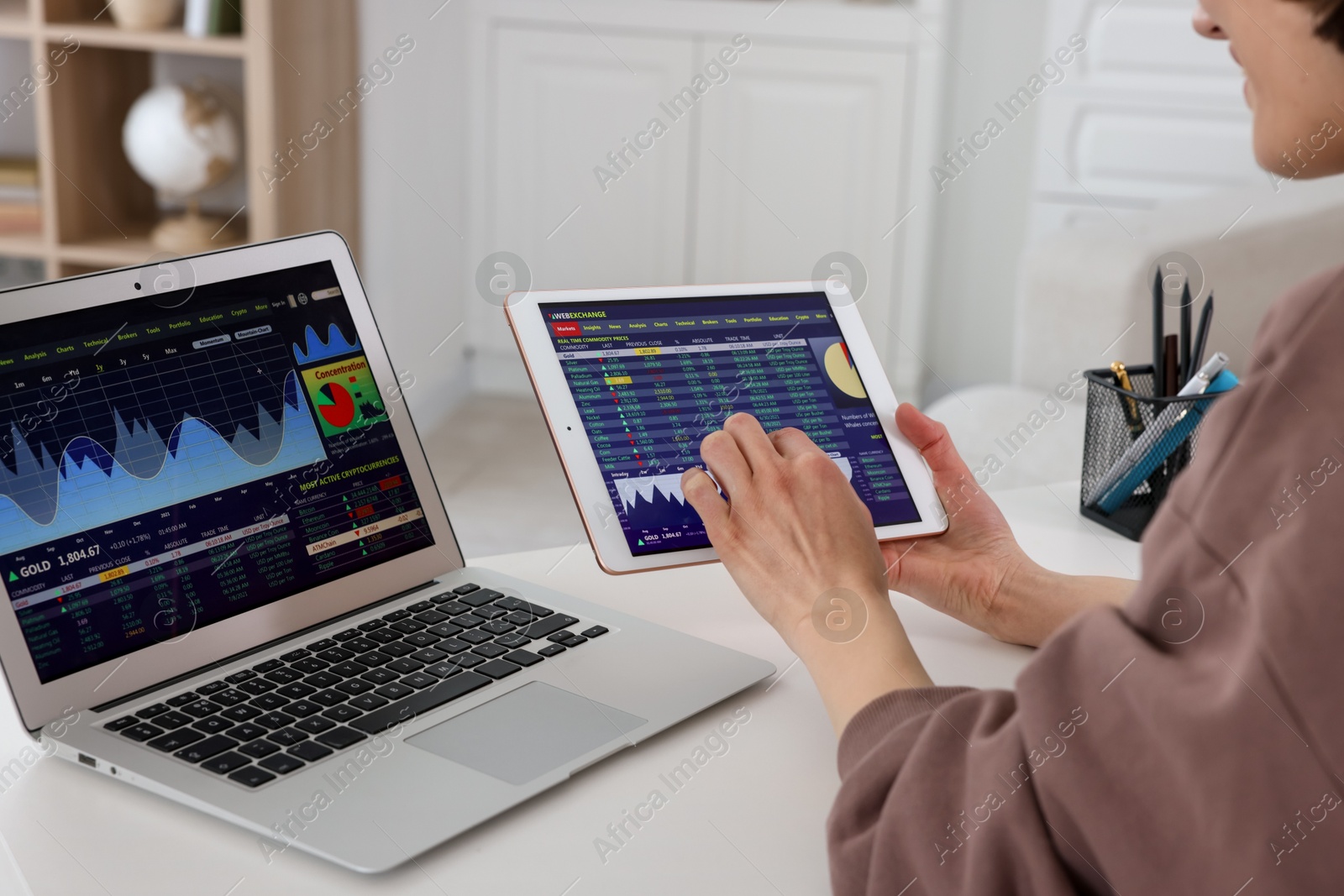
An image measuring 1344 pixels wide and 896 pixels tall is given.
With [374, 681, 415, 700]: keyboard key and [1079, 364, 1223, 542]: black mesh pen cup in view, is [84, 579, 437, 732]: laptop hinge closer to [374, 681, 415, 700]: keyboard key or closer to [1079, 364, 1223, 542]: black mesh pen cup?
[374, 681, 415, 700]: keyboard key

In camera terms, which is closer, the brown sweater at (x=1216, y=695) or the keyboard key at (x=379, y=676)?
the brown sweater at (x=1216, y=695)

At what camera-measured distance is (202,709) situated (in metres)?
0.69

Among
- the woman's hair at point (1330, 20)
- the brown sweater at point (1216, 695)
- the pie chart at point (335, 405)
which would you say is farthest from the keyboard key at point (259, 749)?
the woman's hair at point (1330, 20)

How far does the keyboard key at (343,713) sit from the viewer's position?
0.68 meters

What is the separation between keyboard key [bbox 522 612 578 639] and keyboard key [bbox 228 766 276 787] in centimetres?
20

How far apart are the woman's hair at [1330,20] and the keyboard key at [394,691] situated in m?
0.55

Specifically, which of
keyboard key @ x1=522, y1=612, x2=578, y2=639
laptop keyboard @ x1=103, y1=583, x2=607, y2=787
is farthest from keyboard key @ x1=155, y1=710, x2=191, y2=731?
keyboard key @ x1=522, y1=612, x2=578, y2=639

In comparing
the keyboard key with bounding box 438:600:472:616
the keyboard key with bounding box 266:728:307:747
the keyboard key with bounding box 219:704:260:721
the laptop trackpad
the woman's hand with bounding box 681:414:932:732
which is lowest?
the laptop trackpad

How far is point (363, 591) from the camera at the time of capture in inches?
32.0

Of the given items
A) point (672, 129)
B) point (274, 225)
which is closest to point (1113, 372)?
point (274, 225)

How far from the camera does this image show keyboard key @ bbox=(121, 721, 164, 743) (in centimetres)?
66

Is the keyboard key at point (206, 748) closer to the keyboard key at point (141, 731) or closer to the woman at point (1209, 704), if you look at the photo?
the keyboard key at point (141, 731)

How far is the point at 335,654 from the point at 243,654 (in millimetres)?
55

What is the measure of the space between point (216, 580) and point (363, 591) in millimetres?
99
